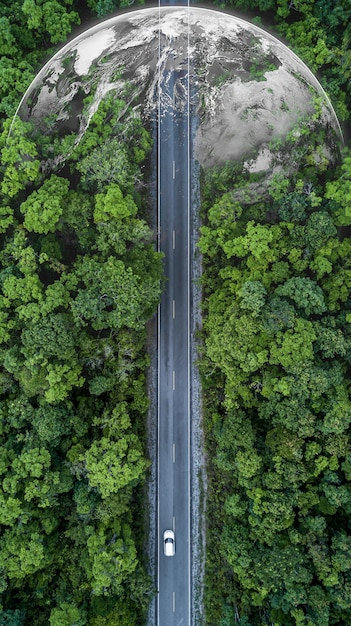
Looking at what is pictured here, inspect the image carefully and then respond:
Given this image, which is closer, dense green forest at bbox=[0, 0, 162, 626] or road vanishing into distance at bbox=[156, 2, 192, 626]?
dense green forest at bbox=[0, 0, 162, 626]

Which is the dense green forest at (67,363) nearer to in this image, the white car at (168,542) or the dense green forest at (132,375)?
the dense green forest at (132,375)

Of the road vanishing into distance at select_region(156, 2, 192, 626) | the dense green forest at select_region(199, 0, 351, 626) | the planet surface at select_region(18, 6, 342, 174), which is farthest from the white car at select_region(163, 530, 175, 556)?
the planet surface at select_region(18, 6, 342, 174)

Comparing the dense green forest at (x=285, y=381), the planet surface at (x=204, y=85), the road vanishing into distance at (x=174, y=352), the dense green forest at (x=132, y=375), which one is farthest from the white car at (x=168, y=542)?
the planet surface at (x=204, y=85)

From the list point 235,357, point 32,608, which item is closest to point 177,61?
point 235,357

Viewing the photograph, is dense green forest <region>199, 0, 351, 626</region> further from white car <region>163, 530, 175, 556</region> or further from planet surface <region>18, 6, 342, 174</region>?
white car <region>163, 530, 175, 556</region>

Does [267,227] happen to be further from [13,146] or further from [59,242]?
[13,146]

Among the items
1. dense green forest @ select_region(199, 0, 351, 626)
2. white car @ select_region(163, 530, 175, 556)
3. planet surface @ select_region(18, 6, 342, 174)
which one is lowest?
white car @ select_region(163, 530, 175, 556)
